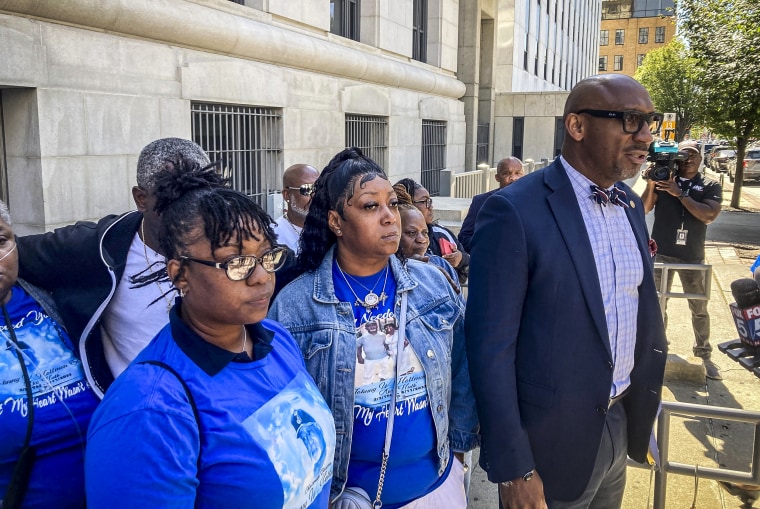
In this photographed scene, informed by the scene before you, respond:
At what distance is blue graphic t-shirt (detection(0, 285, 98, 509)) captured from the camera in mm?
2086

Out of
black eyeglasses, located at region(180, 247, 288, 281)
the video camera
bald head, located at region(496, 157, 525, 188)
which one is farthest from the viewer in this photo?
bald head, located at region(496, 157, 525, 188)

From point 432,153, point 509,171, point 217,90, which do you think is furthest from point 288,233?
point 432,153

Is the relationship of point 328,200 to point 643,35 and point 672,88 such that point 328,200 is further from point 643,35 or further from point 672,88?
point 643,35

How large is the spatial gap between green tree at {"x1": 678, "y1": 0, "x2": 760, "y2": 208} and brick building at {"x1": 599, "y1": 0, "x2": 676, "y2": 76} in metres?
70.1

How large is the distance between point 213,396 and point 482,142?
2225 cm

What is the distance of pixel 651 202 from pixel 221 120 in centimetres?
521

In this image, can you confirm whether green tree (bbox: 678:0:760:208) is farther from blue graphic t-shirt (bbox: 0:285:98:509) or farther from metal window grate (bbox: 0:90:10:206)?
blue graphic t-shirt (bbox: 0:285:98:509)

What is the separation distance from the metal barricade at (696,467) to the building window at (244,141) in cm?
547

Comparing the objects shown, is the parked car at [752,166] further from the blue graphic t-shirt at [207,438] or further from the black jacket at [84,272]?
the blue graphic t-shirt at [207,438]

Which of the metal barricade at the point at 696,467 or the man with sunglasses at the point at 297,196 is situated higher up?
the man with sunglasses at the point at 297,196

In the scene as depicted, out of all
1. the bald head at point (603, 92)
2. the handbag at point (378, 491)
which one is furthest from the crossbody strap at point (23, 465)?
the bald head at point (603, 92)

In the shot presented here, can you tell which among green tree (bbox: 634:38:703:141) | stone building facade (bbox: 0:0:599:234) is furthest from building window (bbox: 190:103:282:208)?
Answer: green tree (bbox: 634:38:703:141)

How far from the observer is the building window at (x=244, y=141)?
766 cm

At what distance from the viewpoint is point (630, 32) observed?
85875 millimetres
